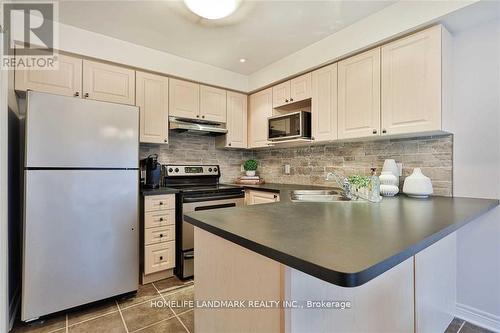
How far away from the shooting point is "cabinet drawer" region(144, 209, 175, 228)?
2.35 metres

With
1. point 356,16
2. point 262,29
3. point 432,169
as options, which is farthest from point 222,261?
point 356,16

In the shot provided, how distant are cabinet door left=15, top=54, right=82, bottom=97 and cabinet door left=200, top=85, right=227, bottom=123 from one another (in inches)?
49.4

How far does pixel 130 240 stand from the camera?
6.86ft

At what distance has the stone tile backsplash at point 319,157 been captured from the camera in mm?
1974

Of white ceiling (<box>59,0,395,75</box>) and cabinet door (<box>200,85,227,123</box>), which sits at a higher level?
white ceiling (<box>59,0,395,75</box>)

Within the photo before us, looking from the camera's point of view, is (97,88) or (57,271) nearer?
(57,271)

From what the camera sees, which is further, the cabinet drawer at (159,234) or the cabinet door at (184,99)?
the cabinet door at (184,99)

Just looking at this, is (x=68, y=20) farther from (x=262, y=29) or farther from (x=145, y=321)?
(x=145, y=321)

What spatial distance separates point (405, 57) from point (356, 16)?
0.54m

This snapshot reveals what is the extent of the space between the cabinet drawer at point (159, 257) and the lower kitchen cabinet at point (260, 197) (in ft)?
3.17

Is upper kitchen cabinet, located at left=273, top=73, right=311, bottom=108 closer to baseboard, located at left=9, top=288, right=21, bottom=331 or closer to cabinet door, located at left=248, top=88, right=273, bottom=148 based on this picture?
cabinet door, located at left=248, top=88, right=273, bottom=148

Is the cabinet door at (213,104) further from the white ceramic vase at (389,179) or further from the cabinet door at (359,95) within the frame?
the white ceramic vase at (389,179)

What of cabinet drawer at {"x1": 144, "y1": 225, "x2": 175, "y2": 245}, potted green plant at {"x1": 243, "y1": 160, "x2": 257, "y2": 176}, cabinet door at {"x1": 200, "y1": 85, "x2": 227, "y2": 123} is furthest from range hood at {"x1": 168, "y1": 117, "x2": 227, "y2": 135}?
cabinet drawer at {"x1": 144, "y1": 225, "x2": 175, "y2": 245}

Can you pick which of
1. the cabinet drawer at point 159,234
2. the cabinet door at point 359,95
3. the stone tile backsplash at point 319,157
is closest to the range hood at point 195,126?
the stone tile backsplash at point 319,157
